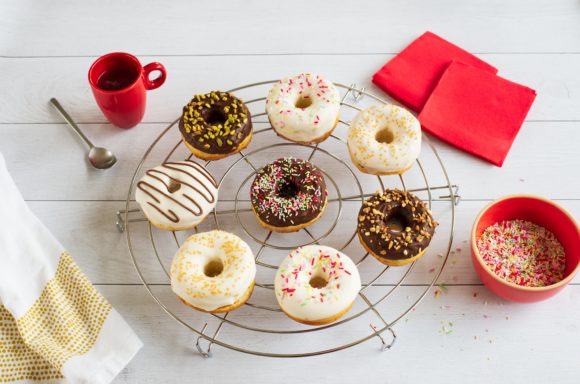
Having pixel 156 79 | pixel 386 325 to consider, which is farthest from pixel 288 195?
pixel 156 79

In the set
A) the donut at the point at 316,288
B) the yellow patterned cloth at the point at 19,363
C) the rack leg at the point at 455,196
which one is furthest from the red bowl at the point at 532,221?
the yellow patterned cloth at the point at 19,363

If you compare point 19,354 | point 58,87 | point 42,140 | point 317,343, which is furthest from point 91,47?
point 317,343

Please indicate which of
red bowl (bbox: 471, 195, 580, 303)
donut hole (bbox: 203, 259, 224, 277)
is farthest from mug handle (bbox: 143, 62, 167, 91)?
red bowl (bbox: 471, 195, 580, 303)

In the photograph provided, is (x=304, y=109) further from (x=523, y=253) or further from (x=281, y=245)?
(x=523, y=253)

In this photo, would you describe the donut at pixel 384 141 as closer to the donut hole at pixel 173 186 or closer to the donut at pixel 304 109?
the donut at pixel 304 109

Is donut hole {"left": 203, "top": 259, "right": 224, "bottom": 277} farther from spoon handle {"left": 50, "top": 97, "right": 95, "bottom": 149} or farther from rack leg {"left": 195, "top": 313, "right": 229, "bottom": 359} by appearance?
spoon handle {"left": 50, "top": 97, "right": 95, "bottom": 149}
